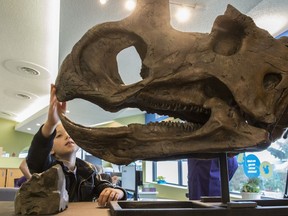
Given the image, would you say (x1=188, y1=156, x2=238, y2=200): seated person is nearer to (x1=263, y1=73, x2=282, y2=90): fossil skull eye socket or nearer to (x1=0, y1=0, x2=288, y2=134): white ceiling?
(x1=263, y1=73, x2=282, y2=90): fossil skull eye socket

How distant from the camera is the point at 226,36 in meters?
0.83

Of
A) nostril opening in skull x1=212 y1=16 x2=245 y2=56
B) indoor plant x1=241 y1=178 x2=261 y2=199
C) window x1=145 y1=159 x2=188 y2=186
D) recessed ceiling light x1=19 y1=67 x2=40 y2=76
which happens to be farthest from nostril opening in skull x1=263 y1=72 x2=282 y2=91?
recessed ceiling light x1=19 y1=67 x2=40 y2=76

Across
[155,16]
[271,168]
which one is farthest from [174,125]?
[271,168]

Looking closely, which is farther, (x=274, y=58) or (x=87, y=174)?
(x=87, y=174)

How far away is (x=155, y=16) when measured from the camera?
30.7 inches

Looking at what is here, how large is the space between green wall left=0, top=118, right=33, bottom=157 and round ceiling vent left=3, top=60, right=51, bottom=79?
25.3 feet

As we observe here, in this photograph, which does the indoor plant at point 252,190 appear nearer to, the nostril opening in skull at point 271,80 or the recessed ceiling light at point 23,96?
the nostril opening in skull at point 271,80

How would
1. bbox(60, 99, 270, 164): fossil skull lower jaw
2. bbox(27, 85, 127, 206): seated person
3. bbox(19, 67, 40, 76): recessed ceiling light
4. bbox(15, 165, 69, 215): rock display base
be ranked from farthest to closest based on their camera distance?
bbox(19, 67, 40, 76): recessed ceiling light
bbox(27, 85, 127, 206): seated person
bbox(15, 165, 69, 215): rock display base
bbox(60, 99, 270, 164): fossil skull lower jaw

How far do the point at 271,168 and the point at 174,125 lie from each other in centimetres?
342

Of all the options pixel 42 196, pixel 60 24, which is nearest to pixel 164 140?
pixel 42 196

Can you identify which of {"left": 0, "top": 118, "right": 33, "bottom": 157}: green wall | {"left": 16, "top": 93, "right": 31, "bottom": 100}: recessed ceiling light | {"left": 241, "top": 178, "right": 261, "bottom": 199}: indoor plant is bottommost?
{"left": 241, "top": 178, "right": 261, "bottom": 199}: indoor plant

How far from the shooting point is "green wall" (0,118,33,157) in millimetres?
12945

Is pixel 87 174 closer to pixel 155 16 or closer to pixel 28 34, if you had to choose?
pixel 155 16

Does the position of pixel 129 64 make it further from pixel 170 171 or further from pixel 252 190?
pixel 170 171
